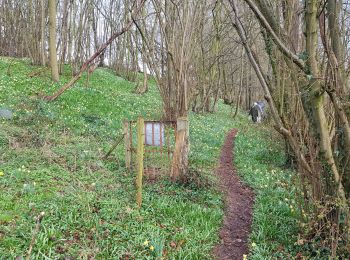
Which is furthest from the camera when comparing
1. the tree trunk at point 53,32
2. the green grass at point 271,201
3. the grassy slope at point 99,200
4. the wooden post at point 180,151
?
the tree trunk at point 53,32

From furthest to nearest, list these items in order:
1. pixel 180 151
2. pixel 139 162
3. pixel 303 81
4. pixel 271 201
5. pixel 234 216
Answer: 1. pixel 180 151
2. pixel 271 201
3. pixel 234 216
4. pixel 139 162
5. pixel 303 81

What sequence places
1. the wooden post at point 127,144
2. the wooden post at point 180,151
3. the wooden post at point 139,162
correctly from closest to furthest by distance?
the wooden post at point 139,162 → the wooden post at point 180,151 → the wooden post at point 127,144

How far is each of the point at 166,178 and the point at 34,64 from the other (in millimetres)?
15975

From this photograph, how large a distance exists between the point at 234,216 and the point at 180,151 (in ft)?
5.75

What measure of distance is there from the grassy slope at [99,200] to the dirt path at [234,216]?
180mm

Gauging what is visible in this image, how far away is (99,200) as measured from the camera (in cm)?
554

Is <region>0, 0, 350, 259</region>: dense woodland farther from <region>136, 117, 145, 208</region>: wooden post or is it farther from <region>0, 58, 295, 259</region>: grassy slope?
<region>136, 117, 145, 208</region>: wooden post

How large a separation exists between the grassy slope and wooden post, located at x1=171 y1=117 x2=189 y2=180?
1.07ft

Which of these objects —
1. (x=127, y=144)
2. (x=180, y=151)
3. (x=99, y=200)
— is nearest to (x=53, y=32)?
(x=127, y=144)

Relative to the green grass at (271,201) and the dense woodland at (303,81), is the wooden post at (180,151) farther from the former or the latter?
the green grass at (271,201)

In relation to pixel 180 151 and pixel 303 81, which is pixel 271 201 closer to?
pixel 180 151

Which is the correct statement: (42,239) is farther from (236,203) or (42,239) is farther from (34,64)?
(34,64)

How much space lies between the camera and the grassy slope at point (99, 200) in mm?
4402

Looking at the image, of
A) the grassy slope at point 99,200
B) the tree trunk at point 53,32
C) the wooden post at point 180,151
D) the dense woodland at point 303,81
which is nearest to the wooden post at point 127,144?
the grassy slope at point 99,200
